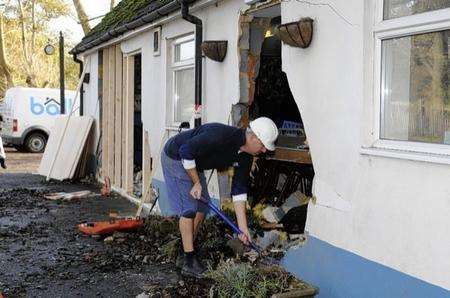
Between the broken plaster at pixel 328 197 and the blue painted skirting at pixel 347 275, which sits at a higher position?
the broken plaster at pixel 328 197

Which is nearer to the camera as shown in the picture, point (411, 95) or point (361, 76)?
point (411, 95)

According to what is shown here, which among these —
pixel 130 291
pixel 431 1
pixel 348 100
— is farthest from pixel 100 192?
pixel 431 1

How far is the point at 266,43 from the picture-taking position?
27.3 feet

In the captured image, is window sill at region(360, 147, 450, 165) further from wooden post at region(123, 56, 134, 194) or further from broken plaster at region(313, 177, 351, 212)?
wooden post at region(123, 56, 134, 194)

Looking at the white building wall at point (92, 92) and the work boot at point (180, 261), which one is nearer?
the work boot at point (180, 261)

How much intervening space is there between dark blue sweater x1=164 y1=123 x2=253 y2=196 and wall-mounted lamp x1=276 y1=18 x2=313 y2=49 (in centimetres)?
94

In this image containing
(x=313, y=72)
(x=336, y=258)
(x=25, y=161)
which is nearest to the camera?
(x=336, y=258)

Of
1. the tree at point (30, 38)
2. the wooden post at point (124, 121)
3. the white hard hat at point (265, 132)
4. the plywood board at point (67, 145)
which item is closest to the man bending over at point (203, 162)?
the white hard hat at point (265, 132)

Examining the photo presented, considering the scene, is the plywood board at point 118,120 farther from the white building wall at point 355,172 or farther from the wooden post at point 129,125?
the white building wall at point 355,172

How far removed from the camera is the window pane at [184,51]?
8.33 m

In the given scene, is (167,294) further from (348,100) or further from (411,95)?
(411,95)

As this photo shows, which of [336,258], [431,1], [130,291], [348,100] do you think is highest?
[431,1]

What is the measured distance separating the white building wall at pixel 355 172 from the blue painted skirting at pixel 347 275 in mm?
61

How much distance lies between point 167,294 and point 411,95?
2.72m
